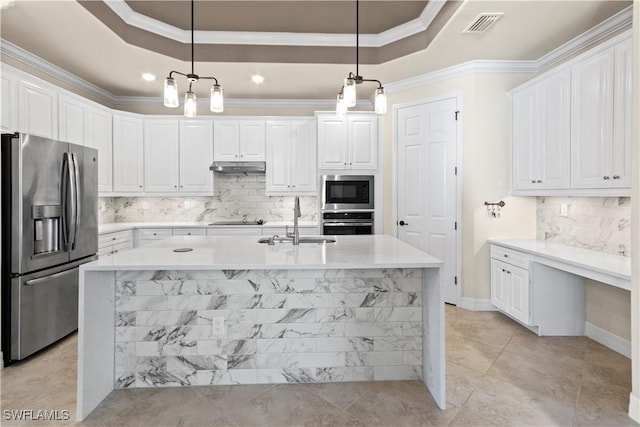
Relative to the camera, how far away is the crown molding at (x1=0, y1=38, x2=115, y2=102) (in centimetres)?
330

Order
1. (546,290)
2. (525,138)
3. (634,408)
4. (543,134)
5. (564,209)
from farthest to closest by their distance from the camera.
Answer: (525,138), (564,209), (543,134), (546,290), (634,408)

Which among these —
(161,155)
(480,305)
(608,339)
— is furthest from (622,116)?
(161,155)

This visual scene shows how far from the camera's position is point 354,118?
4.61 meters

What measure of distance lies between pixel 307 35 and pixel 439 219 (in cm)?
253

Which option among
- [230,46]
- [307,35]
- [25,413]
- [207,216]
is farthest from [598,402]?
[207,216]

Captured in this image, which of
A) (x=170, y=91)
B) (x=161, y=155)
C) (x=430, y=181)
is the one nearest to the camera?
(x=170, y=91)

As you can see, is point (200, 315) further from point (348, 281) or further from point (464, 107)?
point (464, 107)

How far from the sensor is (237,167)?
475 cm

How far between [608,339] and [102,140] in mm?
5599

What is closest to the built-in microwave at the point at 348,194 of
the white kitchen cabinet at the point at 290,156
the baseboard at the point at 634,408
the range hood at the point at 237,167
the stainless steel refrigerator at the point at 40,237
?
the white kitchen cabinet at the point at 290,156

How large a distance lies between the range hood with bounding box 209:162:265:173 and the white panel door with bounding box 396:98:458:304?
1.88 m

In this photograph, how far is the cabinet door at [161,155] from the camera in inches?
187

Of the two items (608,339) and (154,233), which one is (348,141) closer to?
(154,233)

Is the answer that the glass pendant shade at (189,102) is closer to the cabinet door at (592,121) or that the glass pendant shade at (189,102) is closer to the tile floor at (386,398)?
the tile floor at (386,398)
